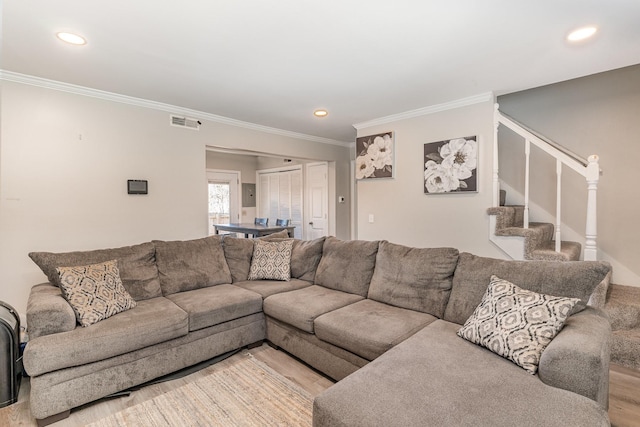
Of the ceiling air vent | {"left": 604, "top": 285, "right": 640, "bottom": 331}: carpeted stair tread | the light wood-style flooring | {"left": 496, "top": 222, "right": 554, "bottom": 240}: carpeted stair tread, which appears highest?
the ceiling air vent

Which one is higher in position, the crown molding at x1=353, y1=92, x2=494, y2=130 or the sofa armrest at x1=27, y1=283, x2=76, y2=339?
the crown molding at x1=353, y1=92, x2=494, y2=130

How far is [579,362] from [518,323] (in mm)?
307

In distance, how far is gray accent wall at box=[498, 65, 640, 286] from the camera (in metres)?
3.16

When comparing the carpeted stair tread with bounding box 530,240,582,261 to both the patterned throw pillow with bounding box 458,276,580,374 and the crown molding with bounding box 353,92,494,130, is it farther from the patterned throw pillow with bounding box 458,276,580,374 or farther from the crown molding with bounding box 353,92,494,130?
the crown molding with bounding box 353,92,494,130

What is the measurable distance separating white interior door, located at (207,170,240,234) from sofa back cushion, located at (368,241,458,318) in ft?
18.8

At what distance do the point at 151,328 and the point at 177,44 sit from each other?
2.06m

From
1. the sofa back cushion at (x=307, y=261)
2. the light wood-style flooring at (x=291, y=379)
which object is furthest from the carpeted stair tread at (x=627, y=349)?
the sofa back cushion at (x=307, y=261)

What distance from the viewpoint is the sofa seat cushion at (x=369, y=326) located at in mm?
1930

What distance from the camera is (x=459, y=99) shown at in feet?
11.3

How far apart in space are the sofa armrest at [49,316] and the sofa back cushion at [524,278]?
8.42ft

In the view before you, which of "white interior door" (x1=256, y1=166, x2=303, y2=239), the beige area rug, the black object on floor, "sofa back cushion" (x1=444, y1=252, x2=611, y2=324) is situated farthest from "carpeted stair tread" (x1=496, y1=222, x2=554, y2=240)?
"white interior door" (x1=256, y1=166, x2=303, y2=239)

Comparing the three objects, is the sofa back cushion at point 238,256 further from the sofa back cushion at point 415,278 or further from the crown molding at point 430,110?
the crown molding at point 430,110

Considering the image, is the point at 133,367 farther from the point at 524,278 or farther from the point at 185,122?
the point at 185,122

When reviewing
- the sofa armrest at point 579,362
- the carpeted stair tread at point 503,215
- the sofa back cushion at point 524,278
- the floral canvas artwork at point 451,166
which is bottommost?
the sofa armrest at point 579,362
